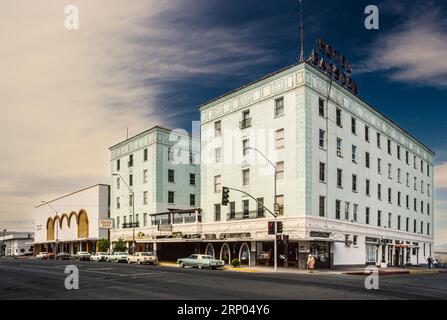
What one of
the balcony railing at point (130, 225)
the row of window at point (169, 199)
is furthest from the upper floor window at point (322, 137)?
the balcony railing at point (130, 225)

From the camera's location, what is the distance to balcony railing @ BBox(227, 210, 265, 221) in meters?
48.7

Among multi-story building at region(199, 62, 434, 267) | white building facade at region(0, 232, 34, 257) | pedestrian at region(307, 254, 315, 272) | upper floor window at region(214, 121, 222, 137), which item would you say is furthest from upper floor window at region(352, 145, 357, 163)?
white building facade at region(0, 232, 34, 257)

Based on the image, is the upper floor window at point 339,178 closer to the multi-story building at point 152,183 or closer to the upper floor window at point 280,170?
the upper floor window at point 280,170

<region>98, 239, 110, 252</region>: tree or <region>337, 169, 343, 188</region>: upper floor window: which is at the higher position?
<region>337, 169, 343, 188</region>: upper floor window

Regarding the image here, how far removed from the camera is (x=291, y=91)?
47.2m

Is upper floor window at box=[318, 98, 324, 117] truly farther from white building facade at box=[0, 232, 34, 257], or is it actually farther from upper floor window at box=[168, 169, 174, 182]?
white building facade at box=[0, 232, 34, 257]

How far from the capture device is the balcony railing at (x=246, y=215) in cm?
4873

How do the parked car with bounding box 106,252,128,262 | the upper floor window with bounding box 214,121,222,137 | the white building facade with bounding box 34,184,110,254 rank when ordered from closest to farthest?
the upper floor window with bounding box 214,121,222,137, the parked car with bounding box 106,252,128,262, the white building facade with bounding box 34,184,110,254

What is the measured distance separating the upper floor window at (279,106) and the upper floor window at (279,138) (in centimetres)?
181

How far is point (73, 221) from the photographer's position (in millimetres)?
89938

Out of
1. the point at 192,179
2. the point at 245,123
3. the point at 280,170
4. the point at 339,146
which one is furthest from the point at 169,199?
the point at 339,146

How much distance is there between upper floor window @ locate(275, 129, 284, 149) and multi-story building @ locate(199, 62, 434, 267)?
101 mm

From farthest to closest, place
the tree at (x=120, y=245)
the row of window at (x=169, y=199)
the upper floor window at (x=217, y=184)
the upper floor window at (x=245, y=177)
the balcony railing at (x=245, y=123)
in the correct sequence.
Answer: the row of window at (x=169, y=199), the tree at (x=120, y=245), the upper floor window at (x=217, y=184), the balcony railing at (x=245, y=123), the upper floor window at (x=245, y=177)
